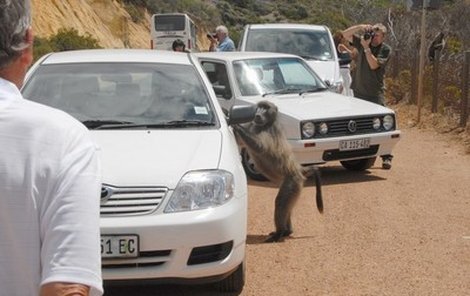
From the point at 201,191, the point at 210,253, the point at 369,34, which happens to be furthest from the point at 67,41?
the point at 210,253

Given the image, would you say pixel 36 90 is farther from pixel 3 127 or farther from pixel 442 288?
pixel 3 127

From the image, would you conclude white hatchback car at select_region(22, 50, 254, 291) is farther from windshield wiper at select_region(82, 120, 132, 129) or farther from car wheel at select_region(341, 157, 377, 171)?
car wheel at select_region(341, 157, 377, 171)

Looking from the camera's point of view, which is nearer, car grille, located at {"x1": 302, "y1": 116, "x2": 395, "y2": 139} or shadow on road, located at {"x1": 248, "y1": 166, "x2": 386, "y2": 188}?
car grille, located at {"x1": 302, "y1": 116, "x2": 395, "y2": 139}

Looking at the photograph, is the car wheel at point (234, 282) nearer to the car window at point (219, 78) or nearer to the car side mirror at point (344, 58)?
the car window at point (219, 78)

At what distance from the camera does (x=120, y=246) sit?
4.12 m

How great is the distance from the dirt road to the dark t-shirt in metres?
1.52

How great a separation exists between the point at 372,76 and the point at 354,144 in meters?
2.34

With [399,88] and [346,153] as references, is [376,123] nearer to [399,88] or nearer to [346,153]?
[346,153]

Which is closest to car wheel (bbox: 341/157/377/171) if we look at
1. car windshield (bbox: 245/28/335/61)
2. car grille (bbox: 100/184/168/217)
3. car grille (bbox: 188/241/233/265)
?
car windshield (bbox: 245/28/335/61)

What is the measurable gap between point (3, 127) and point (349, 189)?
7.11 metres

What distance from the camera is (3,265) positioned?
163 centimetres

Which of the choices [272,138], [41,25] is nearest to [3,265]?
[272,138]

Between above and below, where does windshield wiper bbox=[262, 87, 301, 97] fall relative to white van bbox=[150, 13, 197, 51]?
above

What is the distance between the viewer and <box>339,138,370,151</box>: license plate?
862cm
